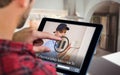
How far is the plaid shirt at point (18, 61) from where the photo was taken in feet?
1.38

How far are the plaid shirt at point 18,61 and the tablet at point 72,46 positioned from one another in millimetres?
281

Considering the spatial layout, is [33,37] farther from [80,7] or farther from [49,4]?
[80,7]

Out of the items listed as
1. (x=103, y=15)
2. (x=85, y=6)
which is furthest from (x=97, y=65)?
(x=103, y=15)

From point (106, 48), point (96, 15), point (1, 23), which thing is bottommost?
point (106, 48)

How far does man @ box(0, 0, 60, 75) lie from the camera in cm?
42

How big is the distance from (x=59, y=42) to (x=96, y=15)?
6.48 m

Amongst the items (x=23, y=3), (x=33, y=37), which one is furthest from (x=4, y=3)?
(x=33, y=37)

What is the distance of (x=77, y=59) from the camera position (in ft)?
2.43

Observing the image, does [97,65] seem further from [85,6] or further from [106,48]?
[106,48]

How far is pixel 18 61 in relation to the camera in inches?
16.8

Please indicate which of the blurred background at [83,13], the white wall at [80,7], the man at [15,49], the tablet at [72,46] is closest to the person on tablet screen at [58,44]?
the tablet at [72,46]

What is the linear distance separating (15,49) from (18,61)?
0.03m

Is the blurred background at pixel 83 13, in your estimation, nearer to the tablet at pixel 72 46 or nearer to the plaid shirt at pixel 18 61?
the tablet at pixel 72 46

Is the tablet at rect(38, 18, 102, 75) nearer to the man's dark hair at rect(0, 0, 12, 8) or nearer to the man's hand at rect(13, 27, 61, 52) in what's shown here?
the man's hand at rect(13, 27, 61, 52)
